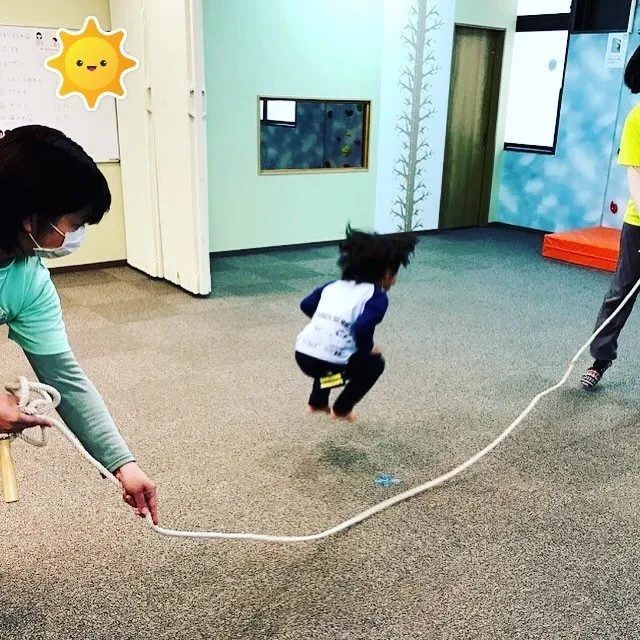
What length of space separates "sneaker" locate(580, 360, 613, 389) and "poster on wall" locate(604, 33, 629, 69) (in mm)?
3864

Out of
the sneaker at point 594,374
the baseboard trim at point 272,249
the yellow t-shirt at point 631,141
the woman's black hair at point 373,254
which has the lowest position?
the baseboard trim at point 272,249

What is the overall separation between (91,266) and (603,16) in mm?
4917

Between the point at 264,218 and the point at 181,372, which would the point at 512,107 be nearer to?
the point at 264,218

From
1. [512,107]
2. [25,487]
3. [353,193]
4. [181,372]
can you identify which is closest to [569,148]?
[512,107]

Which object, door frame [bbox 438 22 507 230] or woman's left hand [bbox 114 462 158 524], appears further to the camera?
door frame [bbox 438 22 507 230]

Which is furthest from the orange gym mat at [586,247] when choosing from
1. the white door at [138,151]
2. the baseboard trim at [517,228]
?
the white door at [138,151]

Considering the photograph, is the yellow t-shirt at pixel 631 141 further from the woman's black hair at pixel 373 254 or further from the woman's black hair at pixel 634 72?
the woman's black hair at pixel 373 254

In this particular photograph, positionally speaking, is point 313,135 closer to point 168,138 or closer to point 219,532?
point 168,138

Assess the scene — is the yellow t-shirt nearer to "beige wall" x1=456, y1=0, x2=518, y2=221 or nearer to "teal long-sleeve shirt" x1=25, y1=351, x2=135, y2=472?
"teal long-sleeve shirt" x1=25, y1=351, x2=135, y2=472

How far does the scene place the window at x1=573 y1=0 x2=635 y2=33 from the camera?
5988 millimetres

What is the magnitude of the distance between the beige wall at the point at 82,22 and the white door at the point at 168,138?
0.12 meters

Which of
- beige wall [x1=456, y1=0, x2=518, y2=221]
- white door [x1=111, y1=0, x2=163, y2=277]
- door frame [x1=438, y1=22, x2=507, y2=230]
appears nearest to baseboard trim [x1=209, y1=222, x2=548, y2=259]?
door frame [x1=438, y1=22, x2=507, y2=230]

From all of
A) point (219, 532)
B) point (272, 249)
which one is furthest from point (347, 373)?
point (272, 249)

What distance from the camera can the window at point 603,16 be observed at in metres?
5.99
